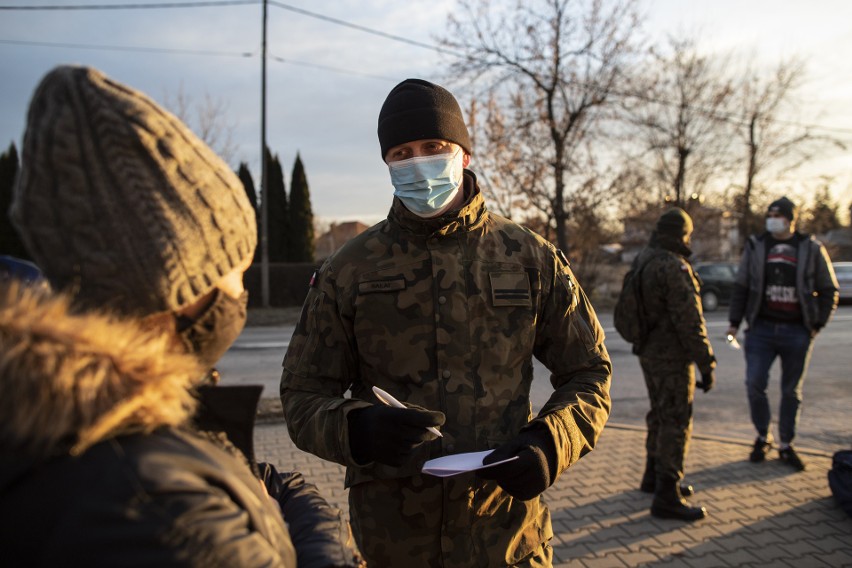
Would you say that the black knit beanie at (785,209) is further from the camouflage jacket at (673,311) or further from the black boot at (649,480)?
the black boot at (649,480)

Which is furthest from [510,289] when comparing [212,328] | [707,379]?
[707,379]

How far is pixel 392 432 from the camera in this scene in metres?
1.76

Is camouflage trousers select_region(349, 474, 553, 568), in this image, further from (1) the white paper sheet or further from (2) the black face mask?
(2) the black face mask

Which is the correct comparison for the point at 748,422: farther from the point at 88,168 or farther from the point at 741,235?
the point at 741,235

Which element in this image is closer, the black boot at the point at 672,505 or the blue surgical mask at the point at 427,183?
the blue surgical mask at the point at 427,183

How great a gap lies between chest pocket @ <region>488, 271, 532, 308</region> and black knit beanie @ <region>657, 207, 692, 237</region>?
2866mm

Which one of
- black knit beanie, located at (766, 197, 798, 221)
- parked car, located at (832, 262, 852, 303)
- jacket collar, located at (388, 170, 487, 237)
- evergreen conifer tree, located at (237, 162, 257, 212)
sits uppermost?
evergreen conifer tree, located at (237, 162, 257, 212)

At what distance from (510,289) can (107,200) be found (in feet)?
4.55

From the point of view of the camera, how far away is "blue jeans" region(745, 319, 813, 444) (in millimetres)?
5309

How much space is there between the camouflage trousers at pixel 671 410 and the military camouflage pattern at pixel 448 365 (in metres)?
2.54

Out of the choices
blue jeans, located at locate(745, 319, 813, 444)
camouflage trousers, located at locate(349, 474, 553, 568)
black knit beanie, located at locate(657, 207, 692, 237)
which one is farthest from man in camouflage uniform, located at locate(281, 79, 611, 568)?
blue jeans, located at locate(745, 319, 813, 444)

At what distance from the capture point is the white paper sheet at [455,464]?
1.78m

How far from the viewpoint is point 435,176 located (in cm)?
240

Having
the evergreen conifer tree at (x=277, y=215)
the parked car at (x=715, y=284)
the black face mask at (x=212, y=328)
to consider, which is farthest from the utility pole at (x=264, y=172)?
the black face mask at (x=212, y=328)
